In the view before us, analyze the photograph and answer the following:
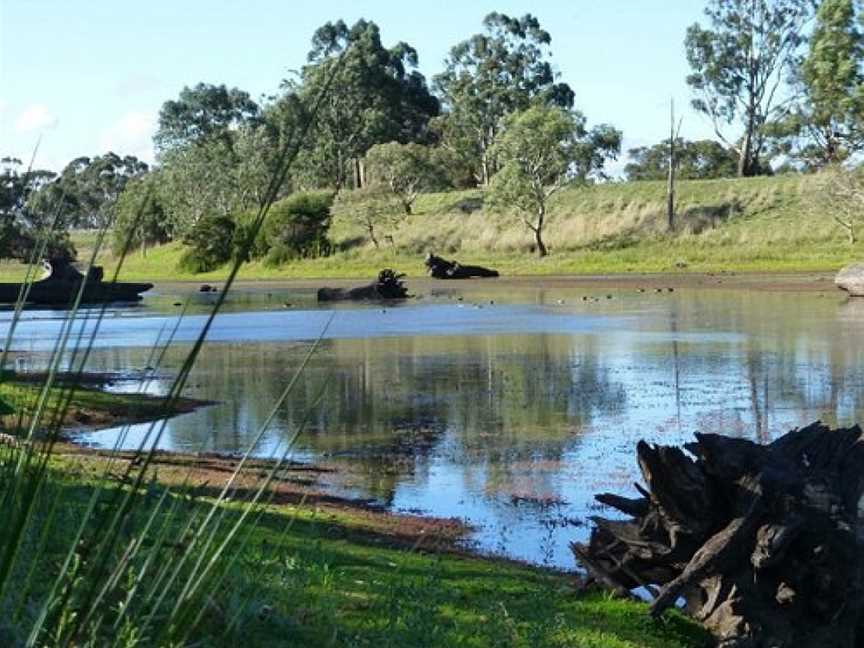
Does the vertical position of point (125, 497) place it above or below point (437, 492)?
above

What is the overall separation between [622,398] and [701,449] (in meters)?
13.5

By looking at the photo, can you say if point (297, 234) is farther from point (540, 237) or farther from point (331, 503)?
point (331, 503)

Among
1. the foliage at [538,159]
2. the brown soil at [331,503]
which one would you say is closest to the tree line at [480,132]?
the foliage at [538,159]

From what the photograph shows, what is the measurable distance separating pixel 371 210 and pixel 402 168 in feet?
18.3

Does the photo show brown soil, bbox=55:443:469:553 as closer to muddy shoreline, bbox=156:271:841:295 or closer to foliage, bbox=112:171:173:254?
foliage, bbox=112:171:173:254

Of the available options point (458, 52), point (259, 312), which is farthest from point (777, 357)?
point (458, 52)

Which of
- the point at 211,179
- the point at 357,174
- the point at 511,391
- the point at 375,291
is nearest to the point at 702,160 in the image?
the point at 357,174

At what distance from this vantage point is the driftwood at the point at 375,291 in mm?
53656

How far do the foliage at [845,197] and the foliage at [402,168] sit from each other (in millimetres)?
31256

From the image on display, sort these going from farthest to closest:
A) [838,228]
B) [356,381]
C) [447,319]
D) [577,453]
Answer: [838,228] < [447,319] < [356,381] < [577,453]

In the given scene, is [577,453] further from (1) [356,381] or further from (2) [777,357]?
(2) [777,357]

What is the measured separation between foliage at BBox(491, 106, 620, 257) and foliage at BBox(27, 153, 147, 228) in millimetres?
73217

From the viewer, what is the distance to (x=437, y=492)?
14.2 m

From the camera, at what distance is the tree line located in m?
73.5
